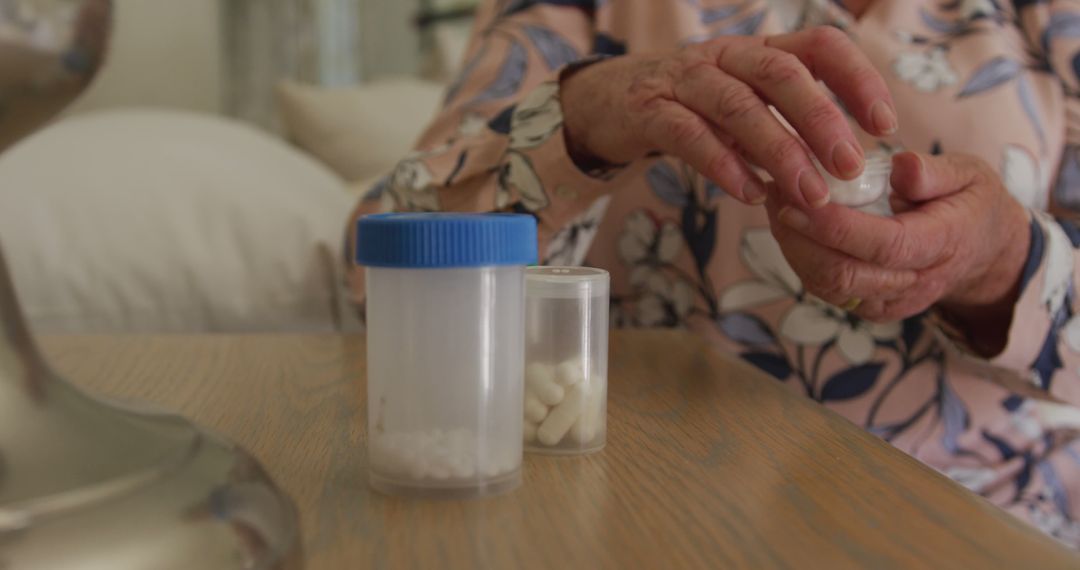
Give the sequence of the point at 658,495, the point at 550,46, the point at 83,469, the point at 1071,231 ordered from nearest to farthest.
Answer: the point at 83,469 → the point at 658,495 → the point at 1071,231 → the point at 550,46

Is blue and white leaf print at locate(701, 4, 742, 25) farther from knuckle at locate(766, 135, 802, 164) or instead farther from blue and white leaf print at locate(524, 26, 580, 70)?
knuckle at locate(766, 135, 802, 164)

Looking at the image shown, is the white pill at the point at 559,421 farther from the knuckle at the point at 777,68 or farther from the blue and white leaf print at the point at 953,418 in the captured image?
the blue and white leaf print at the point at 953,418

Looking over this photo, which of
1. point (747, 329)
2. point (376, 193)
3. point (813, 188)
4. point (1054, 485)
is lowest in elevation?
point (1054, 485)

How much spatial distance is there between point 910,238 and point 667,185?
37 centimetres

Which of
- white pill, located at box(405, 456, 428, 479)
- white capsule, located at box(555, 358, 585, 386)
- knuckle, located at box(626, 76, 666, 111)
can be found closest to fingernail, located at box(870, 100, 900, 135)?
knuckle, located at box(626, 76, 666, 111)

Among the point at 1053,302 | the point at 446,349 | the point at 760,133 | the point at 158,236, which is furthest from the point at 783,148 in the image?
the point at 158,236

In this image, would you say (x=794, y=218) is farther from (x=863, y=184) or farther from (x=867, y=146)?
(x=867, y=146)

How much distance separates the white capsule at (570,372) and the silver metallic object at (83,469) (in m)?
0.16

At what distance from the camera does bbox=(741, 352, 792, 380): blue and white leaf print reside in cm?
89

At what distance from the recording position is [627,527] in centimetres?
37

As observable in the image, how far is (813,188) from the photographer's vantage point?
525 mm

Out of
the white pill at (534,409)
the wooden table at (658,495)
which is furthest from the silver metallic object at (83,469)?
the white pill at (534,409)

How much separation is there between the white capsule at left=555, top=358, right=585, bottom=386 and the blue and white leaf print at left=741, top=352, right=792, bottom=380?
0.46 metres

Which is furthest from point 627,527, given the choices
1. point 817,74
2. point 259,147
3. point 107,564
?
point 259,147
